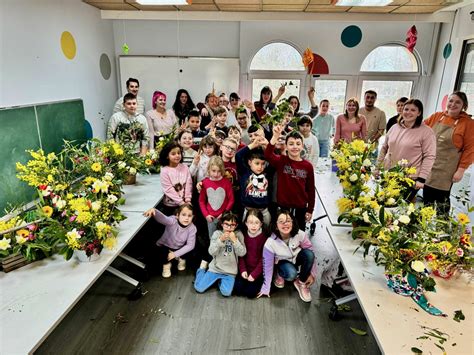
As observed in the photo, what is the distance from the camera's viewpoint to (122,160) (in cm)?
299

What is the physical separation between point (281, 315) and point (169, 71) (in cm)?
471

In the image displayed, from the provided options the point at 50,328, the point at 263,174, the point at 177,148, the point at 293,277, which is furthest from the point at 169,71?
the point at 50,328

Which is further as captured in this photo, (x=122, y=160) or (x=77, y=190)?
(x=122, y=160)

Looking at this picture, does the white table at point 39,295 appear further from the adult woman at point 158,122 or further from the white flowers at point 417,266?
the adult woman at point 158,122

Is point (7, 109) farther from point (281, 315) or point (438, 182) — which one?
point (438, 182)

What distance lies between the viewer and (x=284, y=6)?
458cm

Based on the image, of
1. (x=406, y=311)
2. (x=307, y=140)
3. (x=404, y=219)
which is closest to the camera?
(x=406, y=311)

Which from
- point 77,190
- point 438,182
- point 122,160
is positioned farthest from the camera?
point 438,182

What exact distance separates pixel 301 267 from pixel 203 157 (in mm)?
1405

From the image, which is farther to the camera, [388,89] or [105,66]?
[388,89]

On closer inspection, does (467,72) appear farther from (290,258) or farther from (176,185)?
(176,185)

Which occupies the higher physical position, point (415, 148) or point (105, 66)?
point (105, 66)

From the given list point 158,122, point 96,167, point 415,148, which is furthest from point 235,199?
point 415,148

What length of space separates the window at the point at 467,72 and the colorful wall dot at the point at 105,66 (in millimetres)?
5599
